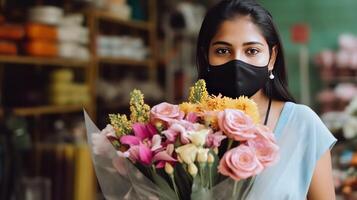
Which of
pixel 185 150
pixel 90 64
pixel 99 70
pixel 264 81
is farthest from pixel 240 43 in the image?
pixel 99 70

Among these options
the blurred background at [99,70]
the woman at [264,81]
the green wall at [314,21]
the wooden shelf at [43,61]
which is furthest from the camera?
the green wall at [314,21]

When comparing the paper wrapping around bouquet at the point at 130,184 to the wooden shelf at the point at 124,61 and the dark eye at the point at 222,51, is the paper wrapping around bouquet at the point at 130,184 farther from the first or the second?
the wooden shelf at the point at 124,61

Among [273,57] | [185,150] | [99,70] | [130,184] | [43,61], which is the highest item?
[273,57]

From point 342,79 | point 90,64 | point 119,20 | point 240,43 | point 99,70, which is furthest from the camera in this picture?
point 342,79

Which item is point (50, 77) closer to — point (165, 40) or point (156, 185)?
point (165, 40)

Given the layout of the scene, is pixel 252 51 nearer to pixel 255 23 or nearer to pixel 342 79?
pixel 255 23

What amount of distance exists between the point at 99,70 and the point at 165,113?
4.34 metres

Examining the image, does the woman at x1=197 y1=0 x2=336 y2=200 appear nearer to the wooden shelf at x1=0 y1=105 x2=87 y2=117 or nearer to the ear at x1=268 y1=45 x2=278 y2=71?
the ear at x1=268 y1=45 x2=278 y2=71

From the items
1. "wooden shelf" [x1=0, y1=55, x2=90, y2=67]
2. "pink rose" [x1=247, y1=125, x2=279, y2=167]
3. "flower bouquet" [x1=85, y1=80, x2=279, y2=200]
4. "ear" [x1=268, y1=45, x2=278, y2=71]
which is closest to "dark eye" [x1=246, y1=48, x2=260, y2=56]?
"ear" [x1=268, y1=45, x2=278, y2=71]

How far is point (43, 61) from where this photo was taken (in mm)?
4008

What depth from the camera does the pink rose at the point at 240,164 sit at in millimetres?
1076

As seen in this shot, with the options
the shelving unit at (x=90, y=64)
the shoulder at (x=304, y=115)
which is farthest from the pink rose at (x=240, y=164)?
the shelving unit at (x=90, y=64)

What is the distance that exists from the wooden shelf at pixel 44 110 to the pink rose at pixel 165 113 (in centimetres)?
249

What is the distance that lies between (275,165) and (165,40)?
499 centimetres
